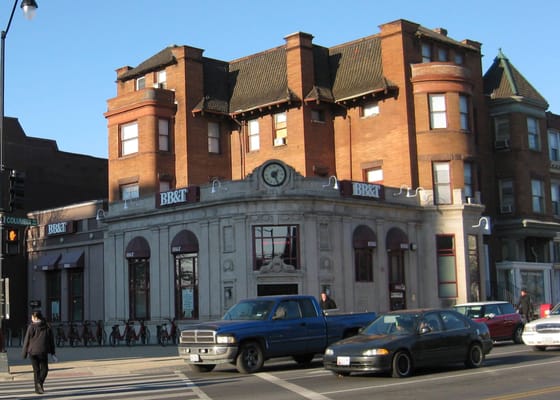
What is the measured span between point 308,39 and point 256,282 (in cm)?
1545

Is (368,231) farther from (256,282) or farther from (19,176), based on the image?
Answer: (19,176)

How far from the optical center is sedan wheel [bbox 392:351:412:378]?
17.2 meters

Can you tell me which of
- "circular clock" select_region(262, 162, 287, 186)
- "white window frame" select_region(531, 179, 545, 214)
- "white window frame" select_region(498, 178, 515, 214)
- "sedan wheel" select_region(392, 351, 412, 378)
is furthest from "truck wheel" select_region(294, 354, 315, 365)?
"white window frame" select_region(531, 179, 545, 214)

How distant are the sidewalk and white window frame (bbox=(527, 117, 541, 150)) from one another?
1001 inches

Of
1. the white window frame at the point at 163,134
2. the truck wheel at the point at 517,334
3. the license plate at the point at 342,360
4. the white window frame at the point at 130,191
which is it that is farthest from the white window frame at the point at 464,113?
the license plate at the point at 342,360

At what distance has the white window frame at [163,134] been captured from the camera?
1783 inches

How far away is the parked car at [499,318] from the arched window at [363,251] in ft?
30.1

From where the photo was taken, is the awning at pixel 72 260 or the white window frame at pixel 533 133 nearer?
the awning at pixel 72 260

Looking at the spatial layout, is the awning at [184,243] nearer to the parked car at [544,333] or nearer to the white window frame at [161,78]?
the white window frame at [161,78]

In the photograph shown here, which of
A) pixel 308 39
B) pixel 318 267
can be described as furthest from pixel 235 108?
pixel 318 267

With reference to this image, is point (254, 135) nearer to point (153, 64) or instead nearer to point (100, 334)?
point (153, 64)

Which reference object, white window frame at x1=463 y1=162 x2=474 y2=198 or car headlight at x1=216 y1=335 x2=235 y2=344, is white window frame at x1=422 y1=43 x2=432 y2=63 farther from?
car headlight at x1=216 y1=335 x2=235 y2=344

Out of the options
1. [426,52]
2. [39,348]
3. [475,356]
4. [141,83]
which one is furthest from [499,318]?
A: [141,83]

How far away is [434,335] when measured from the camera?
59.6ft
